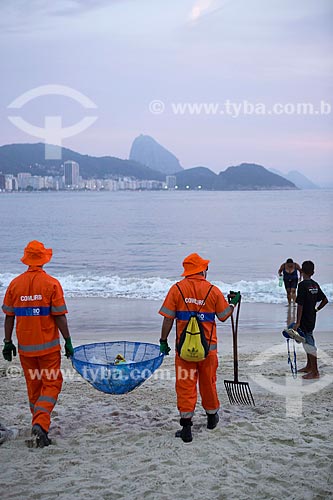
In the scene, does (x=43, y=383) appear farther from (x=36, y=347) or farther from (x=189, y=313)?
(x=189, y=313)

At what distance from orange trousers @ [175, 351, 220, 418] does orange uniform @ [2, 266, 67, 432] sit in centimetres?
111

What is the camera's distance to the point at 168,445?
521 cm

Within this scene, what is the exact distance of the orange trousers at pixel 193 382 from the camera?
533 cm

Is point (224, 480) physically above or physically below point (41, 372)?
below

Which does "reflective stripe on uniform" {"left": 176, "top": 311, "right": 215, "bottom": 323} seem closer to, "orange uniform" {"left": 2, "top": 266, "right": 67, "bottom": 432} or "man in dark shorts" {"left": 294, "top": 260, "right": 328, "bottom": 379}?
"orange uniform" {"left": 2, "top": 266, "right": 67, "bottom": 432}

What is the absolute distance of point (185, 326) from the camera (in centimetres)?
535

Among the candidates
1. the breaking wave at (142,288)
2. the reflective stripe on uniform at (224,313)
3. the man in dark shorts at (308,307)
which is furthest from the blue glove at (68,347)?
the breaking wave at (142,288)

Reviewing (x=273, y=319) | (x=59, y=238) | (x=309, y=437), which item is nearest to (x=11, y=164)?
(x=59, y=238)

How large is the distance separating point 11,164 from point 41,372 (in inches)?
4532

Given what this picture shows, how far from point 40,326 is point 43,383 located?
52 centimetres

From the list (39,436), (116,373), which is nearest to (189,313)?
(116,373)

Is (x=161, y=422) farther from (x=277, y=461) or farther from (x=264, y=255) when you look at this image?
(x=264, y=255)

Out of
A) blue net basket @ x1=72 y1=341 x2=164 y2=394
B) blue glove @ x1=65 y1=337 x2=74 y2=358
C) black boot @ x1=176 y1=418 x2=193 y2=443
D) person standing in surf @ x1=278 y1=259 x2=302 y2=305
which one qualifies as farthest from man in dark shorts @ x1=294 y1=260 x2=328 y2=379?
person standing in surf @ x1=278 y1=259 x2=302 y2=305

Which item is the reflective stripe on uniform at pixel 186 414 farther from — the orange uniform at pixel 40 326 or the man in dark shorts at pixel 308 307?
the man in dark shorts at pixel 308 307
